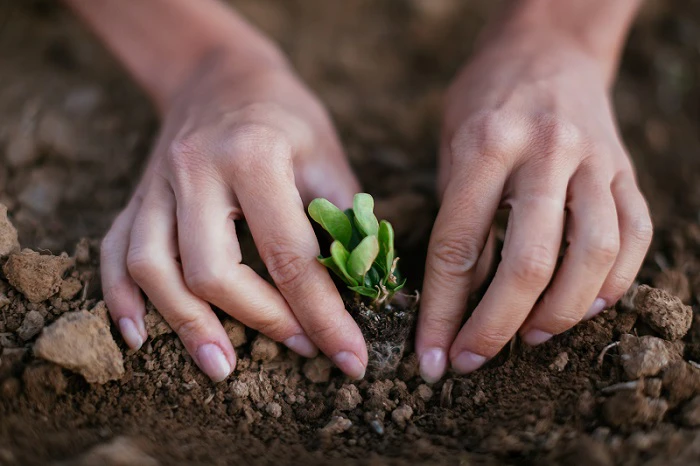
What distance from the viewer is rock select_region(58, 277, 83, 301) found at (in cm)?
162

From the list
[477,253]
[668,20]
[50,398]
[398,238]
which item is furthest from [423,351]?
[668,20]

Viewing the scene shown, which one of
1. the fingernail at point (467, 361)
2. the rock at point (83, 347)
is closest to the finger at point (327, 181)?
the fingernail at point (467, 361)

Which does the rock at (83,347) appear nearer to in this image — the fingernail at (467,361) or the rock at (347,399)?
the rock at (347,399)

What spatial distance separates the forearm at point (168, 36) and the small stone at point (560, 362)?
1.26 metres

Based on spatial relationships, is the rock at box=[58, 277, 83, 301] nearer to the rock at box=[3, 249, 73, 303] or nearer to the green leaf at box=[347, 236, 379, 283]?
the rock at box=[3, 249, 73, 303]

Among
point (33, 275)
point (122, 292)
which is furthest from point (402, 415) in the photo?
point (33, 275)

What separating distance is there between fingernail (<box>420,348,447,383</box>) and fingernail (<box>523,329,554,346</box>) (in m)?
0.21

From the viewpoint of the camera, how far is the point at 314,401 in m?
1.61

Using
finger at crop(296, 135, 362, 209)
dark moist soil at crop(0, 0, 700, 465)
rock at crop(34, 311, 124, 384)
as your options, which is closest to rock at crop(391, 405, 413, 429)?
dark moist soil at crop(0, 0, 700, 465)

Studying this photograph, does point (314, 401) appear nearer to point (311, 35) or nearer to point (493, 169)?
point (493, 169)

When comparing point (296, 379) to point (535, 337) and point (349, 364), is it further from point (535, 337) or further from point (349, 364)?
point (535, 337)

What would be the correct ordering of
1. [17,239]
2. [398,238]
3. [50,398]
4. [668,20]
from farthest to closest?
[668,20], [398,238], [17,239], [50,398]

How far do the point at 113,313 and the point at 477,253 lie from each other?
90 centimetres

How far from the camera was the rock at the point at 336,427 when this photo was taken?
4.92 ft
